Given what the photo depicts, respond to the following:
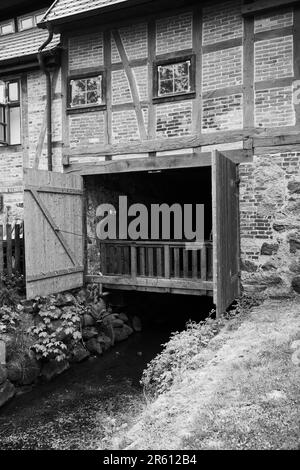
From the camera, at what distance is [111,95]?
27.2 feet

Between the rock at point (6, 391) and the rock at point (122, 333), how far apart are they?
2760 mm

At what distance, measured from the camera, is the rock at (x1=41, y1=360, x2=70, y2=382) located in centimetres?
702

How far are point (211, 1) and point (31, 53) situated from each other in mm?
3994

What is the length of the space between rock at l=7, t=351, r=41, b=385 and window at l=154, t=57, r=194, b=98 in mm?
5272

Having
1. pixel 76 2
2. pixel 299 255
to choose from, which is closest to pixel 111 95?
pixel 76 2

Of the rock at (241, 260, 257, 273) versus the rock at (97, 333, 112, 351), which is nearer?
the rock at (241, 260, 257, 273)

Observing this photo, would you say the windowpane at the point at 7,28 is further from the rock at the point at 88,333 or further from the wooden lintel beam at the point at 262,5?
the rock at the point at 88,333

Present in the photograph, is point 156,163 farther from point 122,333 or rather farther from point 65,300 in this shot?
point 122,333

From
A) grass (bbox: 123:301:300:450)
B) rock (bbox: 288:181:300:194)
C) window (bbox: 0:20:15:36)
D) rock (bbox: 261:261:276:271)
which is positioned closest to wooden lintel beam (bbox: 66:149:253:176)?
rock (bbox: 288:181:300:194)

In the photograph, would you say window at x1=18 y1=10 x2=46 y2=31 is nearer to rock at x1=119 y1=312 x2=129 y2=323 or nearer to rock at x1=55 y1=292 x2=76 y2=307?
rock at x1=55 y1=292 x2=76 y2=307

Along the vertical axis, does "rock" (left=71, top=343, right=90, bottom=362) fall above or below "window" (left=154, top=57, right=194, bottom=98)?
below

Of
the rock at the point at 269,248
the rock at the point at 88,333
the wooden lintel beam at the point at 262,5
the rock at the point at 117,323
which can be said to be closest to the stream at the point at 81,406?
the rock at the point at 88,333

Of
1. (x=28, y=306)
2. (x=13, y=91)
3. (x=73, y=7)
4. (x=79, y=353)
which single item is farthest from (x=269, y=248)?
(x=13, y=91)

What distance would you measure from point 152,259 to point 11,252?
2704 mm
